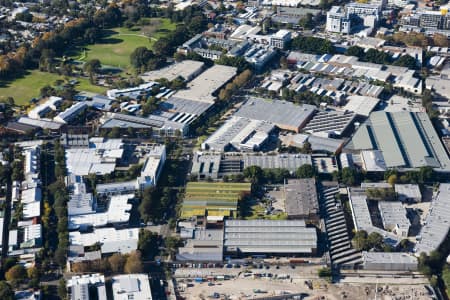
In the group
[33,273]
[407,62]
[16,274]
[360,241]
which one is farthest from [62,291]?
[407,62]

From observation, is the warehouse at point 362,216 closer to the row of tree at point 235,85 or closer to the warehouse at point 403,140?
the warehouse at point 403,140

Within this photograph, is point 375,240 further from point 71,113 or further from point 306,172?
point 71,113

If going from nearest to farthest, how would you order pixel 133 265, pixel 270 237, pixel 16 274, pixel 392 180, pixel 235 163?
pixel 16 274 < pixel 133 265 < pixel 270 237 < pixel 392 180 < pixel 235 163

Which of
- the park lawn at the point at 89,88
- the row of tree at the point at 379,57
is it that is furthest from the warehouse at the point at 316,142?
the park lawn at the point at 89,88

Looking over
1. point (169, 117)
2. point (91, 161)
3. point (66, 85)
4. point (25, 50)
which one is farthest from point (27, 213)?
point (25, 50)

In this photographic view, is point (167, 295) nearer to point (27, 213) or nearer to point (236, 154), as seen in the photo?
point (27, 213)

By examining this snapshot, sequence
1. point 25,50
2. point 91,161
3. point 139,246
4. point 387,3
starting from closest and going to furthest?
point 139,246 → point 91,161 → point 25,50 → point 387,3

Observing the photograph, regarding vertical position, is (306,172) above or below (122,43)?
below
